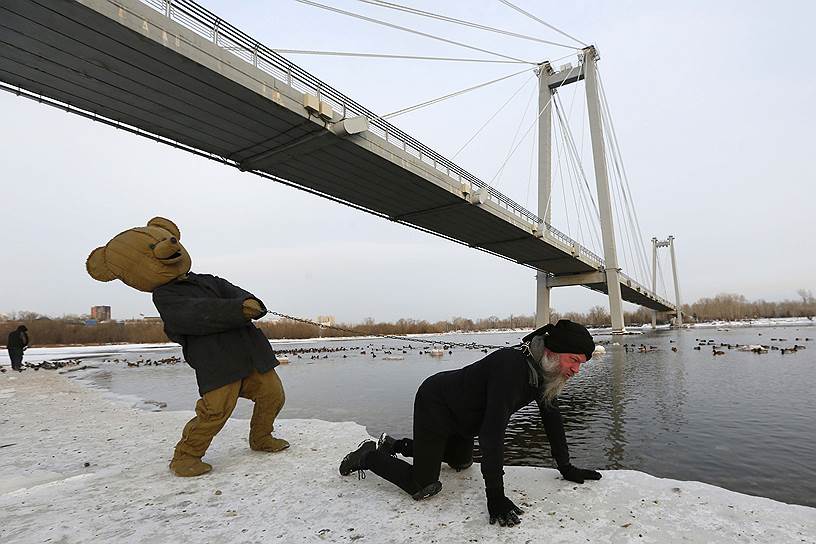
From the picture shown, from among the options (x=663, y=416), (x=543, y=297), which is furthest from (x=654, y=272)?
(x=663, y=416)

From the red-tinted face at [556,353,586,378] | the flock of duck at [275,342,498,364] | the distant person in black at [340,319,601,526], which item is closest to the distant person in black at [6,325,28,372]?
the flock of duck at [275,342,498,364]

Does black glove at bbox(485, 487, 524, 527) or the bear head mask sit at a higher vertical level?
the bear head mask

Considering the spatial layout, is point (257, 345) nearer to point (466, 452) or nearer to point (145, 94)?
point (466, 452)

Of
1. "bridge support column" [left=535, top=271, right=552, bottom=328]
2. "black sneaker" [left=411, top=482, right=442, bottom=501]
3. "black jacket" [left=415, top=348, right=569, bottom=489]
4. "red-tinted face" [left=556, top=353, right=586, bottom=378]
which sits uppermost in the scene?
"bridge support column" [left=535, top=271, right=552, bottom=328]

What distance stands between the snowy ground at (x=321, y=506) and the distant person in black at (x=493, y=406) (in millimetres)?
142

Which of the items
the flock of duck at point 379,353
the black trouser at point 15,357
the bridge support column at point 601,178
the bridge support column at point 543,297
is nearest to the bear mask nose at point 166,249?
the flock of duck at point 379,353

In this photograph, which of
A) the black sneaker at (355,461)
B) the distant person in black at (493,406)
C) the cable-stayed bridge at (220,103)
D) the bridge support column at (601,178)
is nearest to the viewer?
the distant person in black at (493,406)

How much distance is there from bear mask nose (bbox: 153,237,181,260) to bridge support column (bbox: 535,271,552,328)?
129 ft

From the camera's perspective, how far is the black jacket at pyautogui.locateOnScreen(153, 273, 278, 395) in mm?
3885

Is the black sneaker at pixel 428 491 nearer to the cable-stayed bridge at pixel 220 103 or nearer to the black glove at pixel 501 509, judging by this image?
the black glove at pixel 501 509

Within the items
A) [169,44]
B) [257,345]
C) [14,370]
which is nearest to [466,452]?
[257,345]

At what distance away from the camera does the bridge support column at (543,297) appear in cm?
4098

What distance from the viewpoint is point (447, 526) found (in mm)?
2686

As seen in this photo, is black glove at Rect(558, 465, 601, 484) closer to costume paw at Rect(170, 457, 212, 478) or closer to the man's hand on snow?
the man's hand on snow
